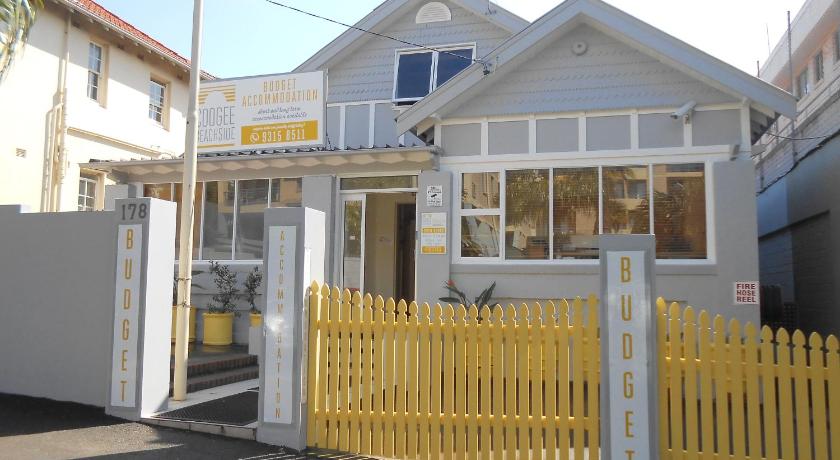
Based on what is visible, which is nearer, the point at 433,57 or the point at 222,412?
the point at 222,412

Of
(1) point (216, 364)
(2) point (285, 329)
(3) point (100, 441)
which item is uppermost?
(2) point (285, 329)

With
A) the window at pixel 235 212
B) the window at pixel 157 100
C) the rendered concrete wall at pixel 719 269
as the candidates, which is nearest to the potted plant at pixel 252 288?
the window at pixel 235 212

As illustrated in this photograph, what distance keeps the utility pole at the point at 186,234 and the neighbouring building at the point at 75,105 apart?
6477 mm

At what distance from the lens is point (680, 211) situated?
8.76 meters

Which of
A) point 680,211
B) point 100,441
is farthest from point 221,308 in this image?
point 680,211

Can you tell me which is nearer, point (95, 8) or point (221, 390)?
point (221, 390)

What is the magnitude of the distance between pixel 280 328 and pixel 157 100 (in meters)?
13.0

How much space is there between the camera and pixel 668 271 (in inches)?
342

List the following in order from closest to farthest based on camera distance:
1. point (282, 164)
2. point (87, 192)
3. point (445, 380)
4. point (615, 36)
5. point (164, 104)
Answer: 1. point (445, 380)
2. point (615, 36)
3. point (282, 164)
4. point (87, 192)
5. point (164, 104)

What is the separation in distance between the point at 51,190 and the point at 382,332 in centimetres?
1071

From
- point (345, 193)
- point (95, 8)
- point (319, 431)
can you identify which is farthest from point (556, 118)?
point (95, 8)

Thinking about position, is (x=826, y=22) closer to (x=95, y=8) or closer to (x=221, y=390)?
(x=221, y=390)

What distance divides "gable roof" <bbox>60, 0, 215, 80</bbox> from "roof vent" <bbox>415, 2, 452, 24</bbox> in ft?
22.0

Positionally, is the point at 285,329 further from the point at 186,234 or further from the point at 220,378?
the point at 220,378
